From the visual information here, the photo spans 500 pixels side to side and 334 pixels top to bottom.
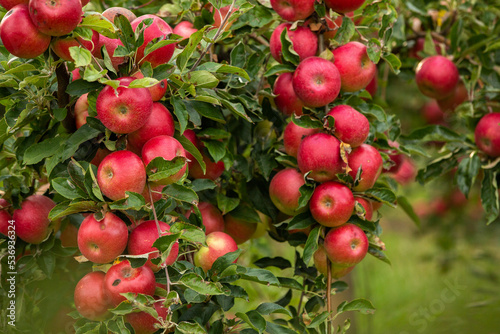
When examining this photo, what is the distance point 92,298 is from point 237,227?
0.41 m

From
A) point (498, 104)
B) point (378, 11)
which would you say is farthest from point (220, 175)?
point (498, 104)

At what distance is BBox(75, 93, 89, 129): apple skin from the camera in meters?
0.94

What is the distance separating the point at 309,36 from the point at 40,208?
659 millimetres

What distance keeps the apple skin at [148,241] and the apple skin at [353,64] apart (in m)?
0.49

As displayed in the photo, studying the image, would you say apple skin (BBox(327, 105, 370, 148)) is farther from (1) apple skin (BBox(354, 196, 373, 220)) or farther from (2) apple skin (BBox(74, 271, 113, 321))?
(2) apple skin (BBox(74, 271, 113, 321))

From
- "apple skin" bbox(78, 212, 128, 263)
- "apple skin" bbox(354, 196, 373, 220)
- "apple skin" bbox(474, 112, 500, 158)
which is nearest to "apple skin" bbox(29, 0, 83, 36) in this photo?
"apple skin" bbox(78, 212, 128, 263)

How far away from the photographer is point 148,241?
830 mm

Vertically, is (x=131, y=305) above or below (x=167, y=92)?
below

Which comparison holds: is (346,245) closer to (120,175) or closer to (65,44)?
(120,175)

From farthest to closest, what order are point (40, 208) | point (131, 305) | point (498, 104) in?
point (498, 104) → point (40, 208) → point (131, 305)

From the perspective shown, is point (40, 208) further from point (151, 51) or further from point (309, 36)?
point (309, 36)

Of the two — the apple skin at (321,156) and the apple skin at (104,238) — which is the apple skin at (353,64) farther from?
the apple skin at (104,238)

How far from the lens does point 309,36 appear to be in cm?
108

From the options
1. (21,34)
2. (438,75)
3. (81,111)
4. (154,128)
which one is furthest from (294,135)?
(438,75)
